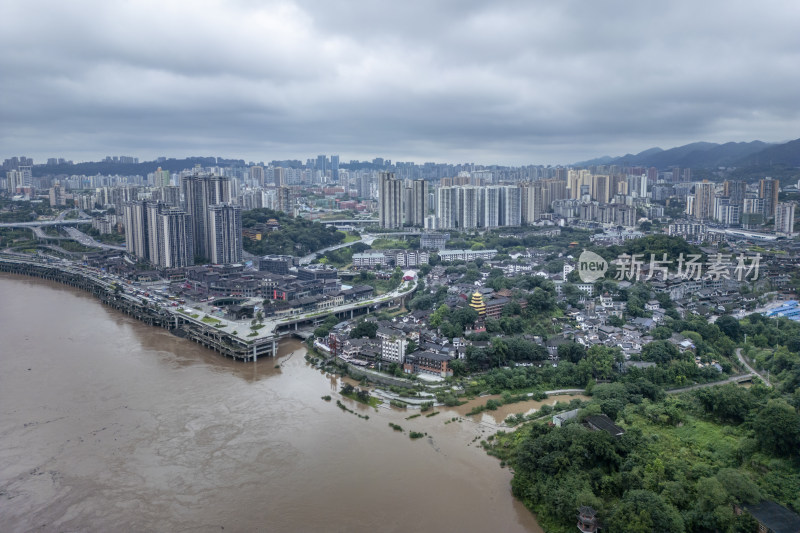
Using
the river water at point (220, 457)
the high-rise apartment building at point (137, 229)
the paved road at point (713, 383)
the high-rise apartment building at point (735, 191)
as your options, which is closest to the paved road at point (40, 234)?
the high-rise apartment building at point (137, 229)

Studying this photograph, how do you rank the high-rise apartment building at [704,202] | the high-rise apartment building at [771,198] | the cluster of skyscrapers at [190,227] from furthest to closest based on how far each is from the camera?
the high-rise apartment building at [704,202] < the high-rise apartment building at [771,198] < the cluster of skyscrapers at [190,227]

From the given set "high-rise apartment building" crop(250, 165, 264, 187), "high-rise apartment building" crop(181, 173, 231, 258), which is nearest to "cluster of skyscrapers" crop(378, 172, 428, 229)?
"high-rise apartment building" crop(181, 173, 231, 258)

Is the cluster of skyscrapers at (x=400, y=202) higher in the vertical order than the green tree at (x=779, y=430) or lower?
higher

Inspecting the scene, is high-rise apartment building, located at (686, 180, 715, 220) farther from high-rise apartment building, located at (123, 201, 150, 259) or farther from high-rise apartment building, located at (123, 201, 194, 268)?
high-rise apartment building, located at (123, 201, 150, 259)

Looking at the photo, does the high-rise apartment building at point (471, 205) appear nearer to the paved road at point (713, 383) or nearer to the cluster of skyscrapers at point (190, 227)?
the cluster of skyscrapers at point (190, 227)

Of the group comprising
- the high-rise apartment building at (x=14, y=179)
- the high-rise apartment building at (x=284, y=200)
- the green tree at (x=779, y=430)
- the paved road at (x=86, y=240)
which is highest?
the high-rise apartment building at (x=14, y=179)

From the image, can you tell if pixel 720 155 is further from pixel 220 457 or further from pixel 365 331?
pixel 220 457

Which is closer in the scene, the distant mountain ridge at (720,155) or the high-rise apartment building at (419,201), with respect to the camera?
the high-rise apartment building at (419,201)
